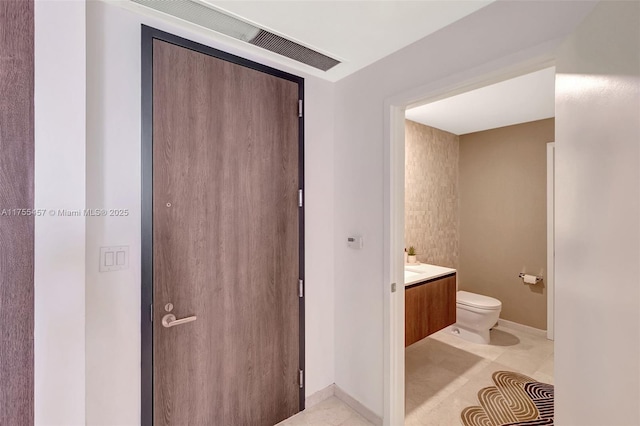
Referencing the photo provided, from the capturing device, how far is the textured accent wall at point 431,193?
3002mm

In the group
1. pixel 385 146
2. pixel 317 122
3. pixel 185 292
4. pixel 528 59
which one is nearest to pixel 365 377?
pixel 185 292

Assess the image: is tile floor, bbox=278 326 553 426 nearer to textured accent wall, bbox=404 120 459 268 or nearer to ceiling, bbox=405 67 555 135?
textured accent wall, bbox=404 120 459 268

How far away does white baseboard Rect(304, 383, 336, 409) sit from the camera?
75.9 inches

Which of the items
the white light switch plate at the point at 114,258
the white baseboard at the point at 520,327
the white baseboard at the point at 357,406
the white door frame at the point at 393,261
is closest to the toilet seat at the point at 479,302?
the white baseboard at the point at 520,327

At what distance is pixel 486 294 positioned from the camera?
3424 mm

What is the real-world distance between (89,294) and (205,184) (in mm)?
697

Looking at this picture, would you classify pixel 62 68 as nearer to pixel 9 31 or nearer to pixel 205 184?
pixel 9 31

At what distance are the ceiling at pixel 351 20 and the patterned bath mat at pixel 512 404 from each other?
2.40 meters

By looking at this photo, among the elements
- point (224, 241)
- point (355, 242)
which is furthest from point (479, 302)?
point (224, 241)

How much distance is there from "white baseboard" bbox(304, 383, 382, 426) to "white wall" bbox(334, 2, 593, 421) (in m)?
0.04

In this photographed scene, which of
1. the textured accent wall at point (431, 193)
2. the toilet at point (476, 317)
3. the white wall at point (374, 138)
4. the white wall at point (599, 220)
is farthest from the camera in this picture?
the textured accent wall at point (431, 193)

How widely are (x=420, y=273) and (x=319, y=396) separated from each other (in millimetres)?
1297

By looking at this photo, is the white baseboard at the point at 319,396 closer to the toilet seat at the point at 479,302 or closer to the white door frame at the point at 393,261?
the white door frame at the point at 393,261

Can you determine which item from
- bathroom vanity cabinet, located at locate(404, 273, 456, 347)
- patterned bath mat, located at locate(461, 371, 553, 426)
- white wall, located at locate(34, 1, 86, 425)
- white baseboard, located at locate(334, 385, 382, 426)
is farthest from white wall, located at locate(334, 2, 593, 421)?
white wall, located at locate(34, 1, 86, 425)
